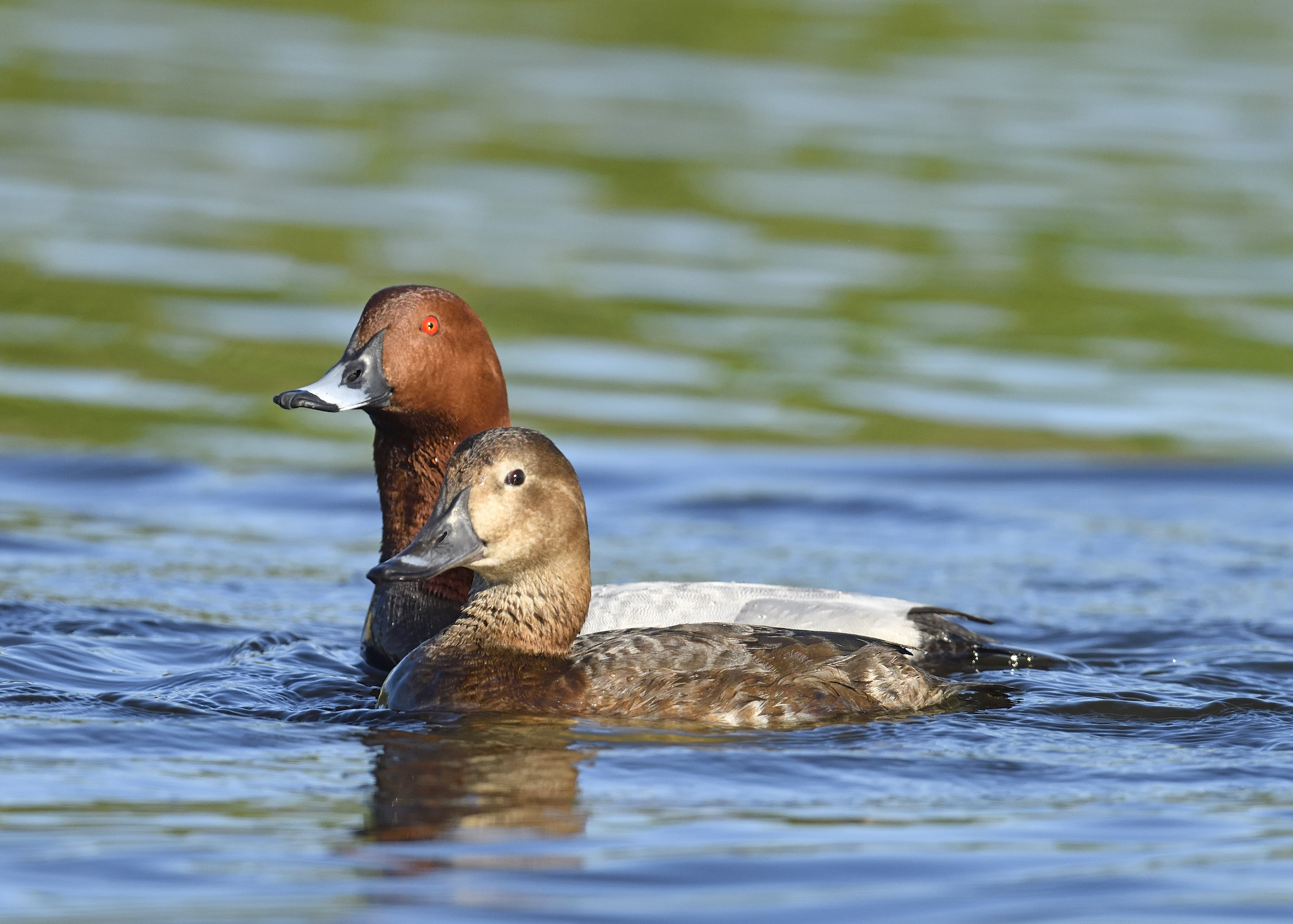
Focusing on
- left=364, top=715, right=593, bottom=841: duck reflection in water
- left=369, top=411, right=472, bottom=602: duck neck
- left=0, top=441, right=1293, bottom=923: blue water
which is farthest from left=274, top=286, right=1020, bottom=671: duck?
left=364, top=715, right=593, bottom=841: duck reflection in water

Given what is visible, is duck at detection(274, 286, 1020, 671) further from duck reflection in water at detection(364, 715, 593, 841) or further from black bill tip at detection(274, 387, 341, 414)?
duck reflection in water at detection(364, 715, 593, 841)

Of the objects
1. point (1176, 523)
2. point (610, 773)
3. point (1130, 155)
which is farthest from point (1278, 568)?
point (1130, 155)

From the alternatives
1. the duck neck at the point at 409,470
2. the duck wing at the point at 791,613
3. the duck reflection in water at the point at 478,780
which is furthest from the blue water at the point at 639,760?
the duck neck at the point at 409,470

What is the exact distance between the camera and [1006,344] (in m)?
14.6

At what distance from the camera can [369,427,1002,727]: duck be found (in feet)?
22.4

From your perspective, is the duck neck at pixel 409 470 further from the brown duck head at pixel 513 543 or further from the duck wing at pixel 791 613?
the brown duck head at pixel 513 543

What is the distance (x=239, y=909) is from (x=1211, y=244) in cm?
1338

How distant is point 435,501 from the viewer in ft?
26.4

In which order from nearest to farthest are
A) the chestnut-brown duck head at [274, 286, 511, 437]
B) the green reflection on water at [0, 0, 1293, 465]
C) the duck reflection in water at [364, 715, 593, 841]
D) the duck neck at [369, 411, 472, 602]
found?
the duck reflection in water at [364, 715, 593, 841], the chestnut-brown duck head at [274, 286, 511, 437], the duck neck at [369, 411, 472, 602], the green reflection on water at [0, 0, 1293, 465]

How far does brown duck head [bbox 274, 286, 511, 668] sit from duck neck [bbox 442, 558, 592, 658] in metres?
0.77

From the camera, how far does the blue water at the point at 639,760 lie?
206 inches

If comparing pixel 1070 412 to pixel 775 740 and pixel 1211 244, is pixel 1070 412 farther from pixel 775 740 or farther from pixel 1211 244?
pixel 775 740

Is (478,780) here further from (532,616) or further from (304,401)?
(304,401)

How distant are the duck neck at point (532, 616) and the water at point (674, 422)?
40 cm
